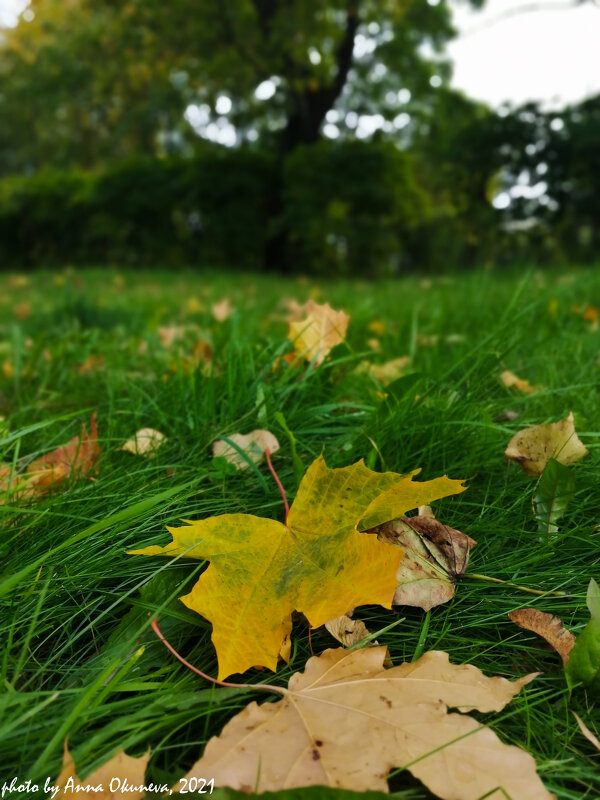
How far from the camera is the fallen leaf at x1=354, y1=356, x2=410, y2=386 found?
1.70 meters

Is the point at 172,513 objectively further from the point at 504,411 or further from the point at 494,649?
the point at 504,411

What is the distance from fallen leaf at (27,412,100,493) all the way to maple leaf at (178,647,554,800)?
23.1 inches

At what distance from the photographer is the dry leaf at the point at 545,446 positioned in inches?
43.3

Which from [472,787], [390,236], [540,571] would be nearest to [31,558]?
[472,787]

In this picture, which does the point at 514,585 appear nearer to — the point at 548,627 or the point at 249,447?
the point at 548,627

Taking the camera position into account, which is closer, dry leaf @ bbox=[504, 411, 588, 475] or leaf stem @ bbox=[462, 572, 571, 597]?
leaf stem @ bbox=[462, 572, 571, 597]

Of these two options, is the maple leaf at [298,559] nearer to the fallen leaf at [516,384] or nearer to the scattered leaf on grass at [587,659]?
the scattered leaf on grass at [587,659]

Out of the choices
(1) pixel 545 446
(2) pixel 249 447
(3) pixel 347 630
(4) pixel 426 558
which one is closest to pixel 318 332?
(2) pixel 249 447

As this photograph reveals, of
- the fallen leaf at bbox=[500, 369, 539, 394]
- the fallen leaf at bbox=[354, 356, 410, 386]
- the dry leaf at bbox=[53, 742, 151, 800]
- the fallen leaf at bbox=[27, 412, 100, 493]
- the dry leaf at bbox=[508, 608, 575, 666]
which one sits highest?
the fallen leaf at bbox=[500, 369, 539, 394]

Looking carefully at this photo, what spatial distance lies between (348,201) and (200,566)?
10019mm

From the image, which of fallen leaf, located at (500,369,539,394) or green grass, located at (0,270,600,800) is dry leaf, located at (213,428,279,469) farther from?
fallen leaf, located at (500,369,539,394)

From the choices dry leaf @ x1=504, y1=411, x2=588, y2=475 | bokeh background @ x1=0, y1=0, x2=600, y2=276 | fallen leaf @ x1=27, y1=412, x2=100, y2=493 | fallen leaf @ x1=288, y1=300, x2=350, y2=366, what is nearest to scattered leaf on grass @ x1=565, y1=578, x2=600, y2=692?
dry leaf @ x1=504, y1=411, x2=588, y2=475

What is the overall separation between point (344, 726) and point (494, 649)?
28 cm

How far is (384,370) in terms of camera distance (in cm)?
182
